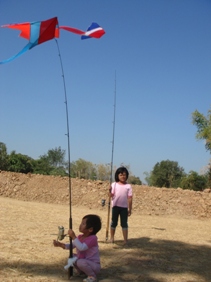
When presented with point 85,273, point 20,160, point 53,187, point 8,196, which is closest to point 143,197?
point 53,187

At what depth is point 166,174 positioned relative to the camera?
4575cm

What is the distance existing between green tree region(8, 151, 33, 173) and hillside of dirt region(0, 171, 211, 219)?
85.0 feet

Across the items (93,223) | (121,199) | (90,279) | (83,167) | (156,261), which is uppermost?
(83,167)

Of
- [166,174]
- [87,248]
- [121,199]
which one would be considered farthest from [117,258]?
[166,174]

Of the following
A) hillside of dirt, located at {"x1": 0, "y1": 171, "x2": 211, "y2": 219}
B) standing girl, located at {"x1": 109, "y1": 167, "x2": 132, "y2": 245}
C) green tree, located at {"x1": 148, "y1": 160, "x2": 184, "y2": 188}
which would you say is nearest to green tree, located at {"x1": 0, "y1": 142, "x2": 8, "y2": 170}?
green tree, located at {"x1": 148, "y1": 160, "x2": 184, "y2": 188}

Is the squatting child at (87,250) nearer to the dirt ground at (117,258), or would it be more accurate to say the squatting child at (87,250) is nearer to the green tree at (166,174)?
the dirt ground at (117,258)

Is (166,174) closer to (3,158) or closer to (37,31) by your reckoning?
(3,158)

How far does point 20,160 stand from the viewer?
44.4m

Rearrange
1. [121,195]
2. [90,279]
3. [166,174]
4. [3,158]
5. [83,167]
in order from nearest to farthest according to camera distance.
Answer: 1. [90,279]
2. [121,195]
3. [3,158]
4. [166,174]
5. [83,167]

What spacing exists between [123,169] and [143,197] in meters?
9.35

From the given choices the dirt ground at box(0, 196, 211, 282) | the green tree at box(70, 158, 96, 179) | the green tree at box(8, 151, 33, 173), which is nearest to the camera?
the dirt ground at box(0, 196, 211, 282)

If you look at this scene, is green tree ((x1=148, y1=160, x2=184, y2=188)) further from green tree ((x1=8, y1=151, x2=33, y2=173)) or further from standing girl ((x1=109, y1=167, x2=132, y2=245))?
standing girl ((x1=109, y1=167, x2=132, y2=245))

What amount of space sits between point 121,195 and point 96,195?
961 centimetres

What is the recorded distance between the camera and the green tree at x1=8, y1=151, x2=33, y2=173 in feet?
142
